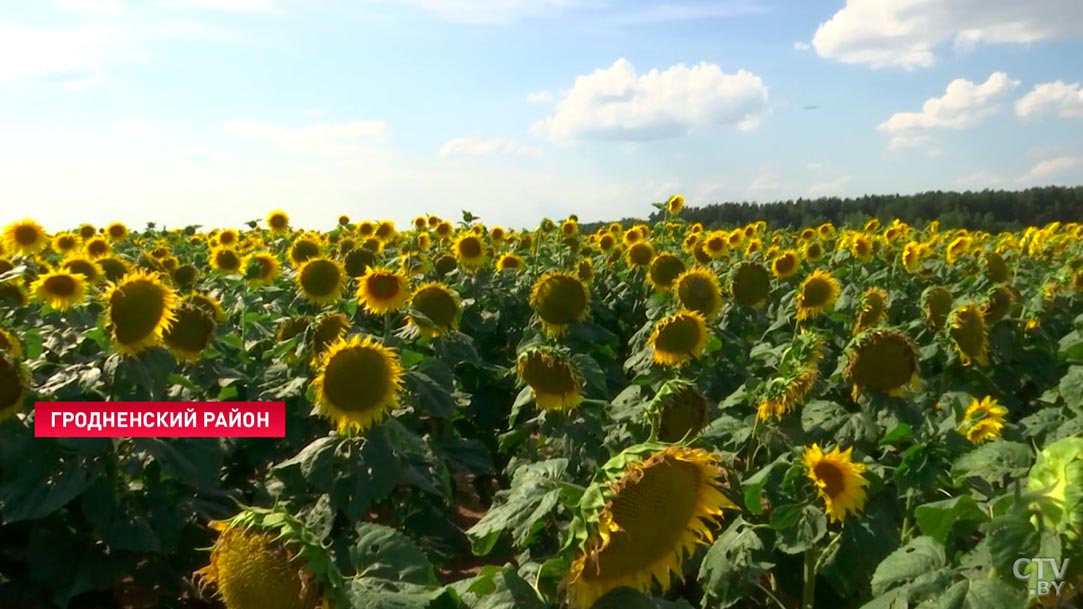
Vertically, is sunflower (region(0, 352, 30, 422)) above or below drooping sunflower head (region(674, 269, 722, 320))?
below

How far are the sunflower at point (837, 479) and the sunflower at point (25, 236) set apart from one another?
838cm

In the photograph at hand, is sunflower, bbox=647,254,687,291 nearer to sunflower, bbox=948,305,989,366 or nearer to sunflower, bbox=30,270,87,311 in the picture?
sunflower, bbox=948,305,989,366

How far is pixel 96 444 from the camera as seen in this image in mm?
3844

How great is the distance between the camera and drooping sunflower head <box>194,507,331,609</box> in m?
1.60

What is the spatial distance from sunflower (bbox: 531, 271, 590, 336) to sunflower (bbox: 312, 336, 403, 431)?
198 cm

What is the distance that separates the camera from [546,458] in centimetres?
471

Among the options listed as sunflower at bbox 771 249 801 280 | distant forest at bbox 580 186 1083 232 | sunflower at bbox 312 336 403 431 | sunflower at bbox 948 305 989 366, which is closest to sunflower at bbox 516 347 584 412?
sunflower at bbox 312 336 403 431

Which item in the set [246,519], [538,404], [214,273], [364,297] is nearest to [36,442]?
[364,297]

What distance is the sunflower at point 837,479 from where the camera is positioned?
291 centimetres

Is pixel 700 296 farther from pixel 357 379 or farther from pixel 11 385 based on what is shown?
pixel 11 385

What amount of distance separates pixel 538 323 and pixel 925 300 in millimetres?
2358

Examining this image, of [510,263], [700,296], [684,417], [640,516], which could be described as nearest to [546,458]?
[684,417]

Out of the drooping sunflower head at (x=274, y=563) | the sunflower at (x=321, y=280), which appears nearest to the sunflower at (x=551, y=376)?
the drooping sunflower head at (x=274, y=563)

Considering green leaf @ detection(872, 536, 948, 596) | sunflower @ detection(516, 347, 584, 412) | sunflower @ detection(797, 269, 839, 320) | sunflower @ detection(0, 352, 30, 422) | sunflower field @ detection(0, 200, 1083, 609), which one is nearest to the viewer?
sunflower field @ detection(0, 200, 1083, 609)
